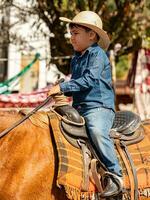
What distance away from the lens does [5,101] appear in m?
10.3

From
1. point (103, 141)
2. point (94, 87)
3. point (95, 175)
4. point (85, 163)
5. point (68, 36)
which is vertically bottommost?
point (95, 175)

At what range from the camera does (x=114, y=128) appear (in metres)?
5.06

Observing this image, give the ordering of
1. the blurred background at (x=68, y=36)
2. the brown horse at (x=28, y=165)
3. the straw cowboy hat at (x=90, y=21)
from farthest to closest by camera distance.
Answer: the blurred background at (x=68, y=36)
the straw cowboy hat at (x=90, y=21)
the brown horse at (x=28, y=165)

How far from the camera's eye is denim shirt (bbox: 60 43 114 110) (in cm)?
470

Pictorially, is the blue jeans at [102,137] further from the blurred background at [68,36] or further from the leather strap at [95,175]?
the blurred background at [68,36]

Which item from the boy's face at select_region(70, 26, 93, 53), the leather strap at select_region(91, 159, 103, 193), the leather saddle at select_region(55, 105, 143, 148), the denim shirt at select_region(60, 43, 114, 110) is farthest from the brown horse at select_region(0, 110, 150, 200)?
the boy's face at select_region(70, 26, 93, 53)

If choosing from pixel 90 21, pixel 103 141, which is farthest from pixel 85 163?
pixel 90 21

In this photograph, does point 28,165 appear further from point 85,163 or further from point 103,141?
point 103,141

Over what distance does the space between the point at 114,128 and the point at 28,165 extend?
0.97 m

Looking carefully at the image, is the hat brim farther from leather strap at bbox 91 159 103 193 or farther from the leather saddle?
leather strap at bbox 91 159 103 193

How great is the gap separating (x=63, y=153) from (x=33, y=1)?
765 centimetres

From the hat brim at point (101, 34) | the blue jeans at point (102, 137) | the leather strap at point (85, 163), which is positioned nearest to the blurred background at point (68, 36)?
the hat brim at point (101, 34)

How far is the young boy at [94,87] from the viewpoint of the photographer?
15.4 feet

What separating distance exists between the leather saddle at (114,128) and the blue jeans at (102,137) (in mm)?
86
